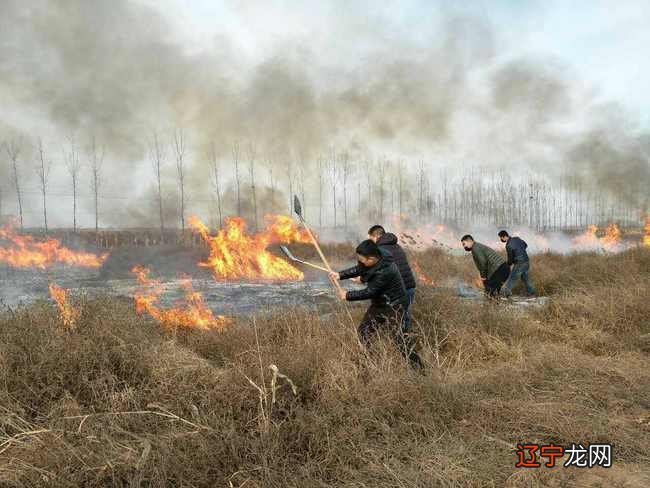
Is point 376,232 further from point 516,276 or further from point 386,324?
point 516,276

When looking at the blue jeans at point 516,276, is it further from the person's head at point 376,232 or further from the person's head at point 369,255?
the person's head at point 369,255

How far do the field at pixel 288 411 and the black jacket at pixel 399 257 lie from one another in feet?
4.62

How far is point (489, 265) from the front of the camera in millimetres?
8625

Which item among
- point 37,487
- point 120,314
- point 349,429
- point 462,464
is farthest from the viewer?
point 120,314

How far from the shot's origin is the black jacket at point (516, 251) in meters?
9.48

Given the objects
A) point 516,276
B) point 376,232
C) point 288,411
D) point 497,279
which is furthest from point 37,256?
point 288,411

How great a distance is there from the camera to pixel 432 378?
3.53 m

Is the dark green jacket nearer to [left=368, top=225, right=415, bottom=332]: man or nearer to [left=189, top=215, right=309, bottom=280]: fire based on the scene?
[left=368, top=225, right=415, bottom=332]: man

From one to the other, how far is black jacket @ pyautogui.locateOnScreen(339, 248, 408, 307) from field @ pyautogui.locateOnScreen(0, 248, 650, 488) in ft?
1.67

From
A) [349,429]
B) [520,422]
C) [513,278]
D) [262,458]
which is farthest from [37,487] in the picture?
[513,278]

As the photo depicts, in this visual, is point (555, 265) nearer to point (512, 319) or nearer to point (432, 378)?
point (512, 319)

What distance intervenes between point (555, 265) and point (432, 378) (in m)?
13.4

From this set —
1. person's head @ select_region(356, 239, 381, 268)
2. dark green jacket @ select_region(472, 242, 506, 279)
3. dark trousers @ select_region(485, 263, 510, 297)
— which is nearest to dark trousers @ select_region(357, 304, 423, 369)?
person's head @ select_region(356, 239, 381, 268)

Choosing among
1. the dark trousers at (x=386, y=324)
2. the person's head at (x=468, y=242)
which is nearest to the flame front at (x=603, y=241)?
the person's head at (x=468, y=242)
